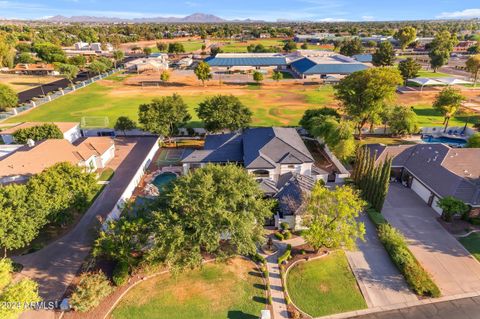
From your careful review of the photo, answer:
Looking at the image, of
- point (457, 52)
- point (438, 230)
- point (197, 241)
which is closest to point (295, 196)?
point (197, 241)

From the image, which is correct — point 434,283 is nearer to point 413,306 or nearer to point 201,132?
point 413,306

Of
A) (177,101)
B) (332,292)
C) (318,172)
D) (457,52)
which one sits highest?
(457,52)

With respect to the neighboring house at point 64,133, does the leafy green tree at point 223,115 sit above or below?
above

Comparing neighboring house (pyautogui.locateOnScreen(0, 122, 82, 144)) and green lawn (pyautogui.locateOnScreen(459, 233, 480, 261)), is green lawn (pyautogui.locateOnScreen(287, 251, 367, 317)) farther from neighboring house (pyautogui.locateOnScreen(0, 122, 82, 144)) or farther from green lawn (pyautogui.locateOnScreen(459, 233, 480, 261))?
neighboring house (pyautogui.locateOnScreen(0, 122, 82, 144))

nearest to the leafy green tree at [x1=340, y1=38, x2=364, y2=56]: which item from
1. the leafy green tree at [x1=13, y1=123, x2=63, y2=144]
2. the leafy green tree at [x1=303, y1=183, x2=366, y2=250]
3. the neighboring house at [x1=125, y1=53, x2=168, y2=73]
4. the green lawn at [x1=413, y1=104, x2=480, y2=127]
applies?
the green lawn at [x1=413, y1=104, x2=480, y2=127]

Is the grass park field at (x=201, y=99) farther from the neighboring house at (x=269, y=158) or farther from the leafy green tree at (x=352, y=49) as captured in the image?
the leafy green tree at (x=352, y=49)

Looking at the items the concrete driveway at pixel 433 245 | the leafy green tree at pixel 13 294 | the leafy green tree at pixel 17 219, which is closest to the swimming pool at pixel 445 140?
the concrete driveway at pixel 433 245
